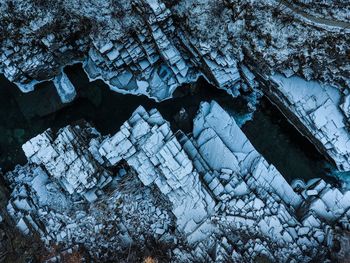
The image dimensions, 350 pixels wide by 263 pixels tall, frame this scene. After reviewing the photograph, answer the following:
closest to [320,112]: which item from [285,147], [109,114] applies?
[285,147]

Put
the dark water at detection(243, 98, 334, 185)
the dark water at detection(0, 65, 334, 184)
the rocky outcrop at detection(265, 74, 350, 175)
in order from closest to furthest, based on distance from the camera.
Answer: the rocky outcrop at detection(265, 74, 350, 175) < the dark water at detection(243, 98, 334, 185) < the dark water at detection(0, 65, 334, 184)

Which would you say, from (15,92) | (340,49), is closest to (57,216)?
(15,92)

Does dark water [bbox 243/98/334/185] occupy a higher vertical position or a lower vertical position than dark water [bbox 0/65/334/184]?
lower

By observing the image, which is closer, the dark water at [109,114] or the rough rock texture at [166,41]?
the rough rock texture at [166,41]

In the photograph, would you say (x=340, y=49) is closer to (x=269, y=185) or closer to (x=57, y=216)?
(x=269, y=185)

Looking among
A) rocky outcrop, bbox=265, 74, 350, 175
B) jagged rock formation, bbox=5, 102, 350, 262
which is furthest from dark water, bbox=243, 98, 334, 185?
jagged rock formation, bbox=5, 102, 350, 262

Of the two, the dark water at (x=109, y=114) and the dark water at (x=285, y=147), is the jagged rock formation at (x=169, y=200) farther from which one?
the dark water at (x=109, y=114)

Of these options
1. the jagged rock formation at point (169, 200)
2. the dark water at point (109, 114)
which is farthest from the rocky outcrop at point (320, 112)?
the jagged rock formation at point (169, 200)

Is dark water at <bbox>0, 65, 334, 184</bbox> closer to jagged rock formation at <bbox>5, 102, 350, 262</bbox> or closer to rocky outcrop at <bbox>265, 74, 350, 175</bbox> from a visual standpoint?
rocky outcrop at <bbox>265, 74, 350, 175</bbox>
